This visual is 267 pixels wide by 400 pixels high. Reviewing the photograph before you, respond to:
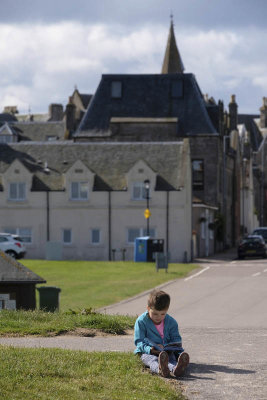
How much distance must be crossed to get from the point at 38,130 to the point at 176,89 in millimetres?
28910

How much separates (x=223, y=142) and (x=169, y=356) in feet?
212

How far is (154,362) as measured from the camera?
403 inches

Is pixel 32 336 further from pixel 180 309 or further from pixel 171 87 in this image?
pixel 171 87

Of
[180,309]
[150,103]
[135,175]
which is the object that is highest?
[150,103]

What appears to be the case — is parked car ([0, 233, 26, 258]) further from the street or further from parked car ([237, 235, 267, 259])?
parked car ([237, 235, 267, 259])

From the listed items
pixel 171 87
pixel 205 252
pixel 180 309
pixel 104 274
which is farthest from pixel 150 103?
pixel 180 309

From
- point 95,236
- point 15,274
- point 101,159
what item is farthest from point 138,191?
point 15,274

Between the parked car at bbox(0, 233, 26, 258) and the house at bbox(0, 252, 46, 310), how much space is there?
2786cm

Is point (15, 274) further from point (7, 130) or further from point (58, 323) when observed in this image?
point (7, 130)

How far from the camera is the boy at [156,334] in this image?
10445 millimetres

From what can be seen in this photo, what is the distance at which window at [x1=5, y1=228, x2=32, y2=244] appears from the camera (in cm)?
5769

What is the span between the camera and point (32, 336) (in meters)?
13.5

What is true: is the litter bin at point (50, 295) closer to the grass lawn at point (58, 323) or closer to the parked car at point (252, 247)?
the grass lawn at point (58, 323)

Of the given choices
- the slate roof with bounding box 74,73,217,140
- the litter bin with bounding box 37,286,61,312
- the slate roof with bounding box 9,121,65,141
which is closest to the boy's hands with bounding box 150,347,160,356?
the litter bin with bounding box 37,286,61,312
